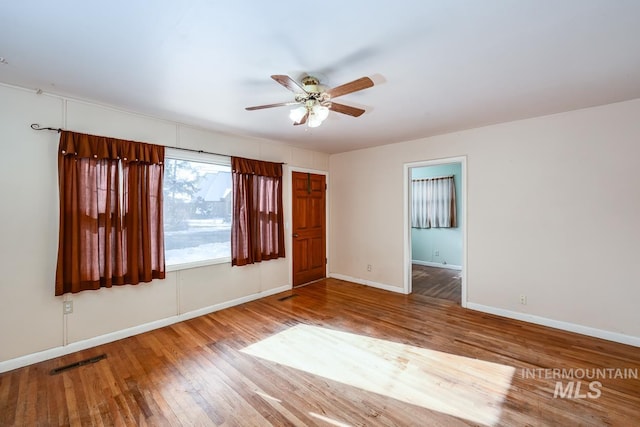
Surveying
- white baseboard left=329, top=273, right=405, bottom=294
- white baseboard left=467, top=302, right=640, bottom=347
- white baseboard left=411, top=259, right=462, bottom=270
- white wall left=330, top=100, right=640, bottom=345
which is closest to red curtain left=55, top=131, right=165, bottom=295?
white baseboard left=329, top=273, right=405, bottom=294

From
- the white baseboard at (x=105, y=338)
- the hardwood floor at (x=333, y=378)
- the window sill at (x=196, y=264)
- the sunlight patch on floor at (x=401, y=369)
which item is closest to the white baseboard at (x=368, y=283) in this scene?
the hardwood floor at (x=333, y=378)

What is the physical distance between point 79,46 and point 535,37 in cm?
309

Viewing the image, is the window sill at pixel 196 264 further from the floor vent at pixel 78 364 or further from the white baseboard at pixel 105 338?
the floor vent at pixel 78 364

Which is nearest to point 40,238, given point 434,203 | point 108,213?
point 108,213

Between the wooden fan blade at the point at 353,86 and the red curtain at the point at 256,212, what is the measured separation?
7.81 feet

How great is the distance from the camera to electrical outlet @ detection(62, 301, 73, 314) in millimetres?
2713

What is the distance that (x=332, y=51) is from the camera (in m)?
1.89

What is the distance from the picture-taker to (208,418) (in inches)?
74.3

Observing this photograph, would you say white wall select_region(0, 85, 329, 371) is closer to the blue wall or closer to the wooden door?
the wooden door

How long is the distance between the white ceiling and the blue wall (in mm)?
3658

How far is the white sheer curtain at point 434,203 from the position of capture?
21.3 ft

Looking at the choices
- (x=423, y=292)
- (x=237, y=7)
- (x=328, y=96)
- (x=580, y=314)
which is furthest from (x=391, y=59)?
(x=423, y=292)

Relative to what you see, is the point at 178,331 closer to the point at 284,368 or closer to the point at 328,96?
the point at 284,368

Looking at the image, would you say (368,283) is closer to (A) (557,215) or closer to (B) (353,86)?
(A) (557,215)
